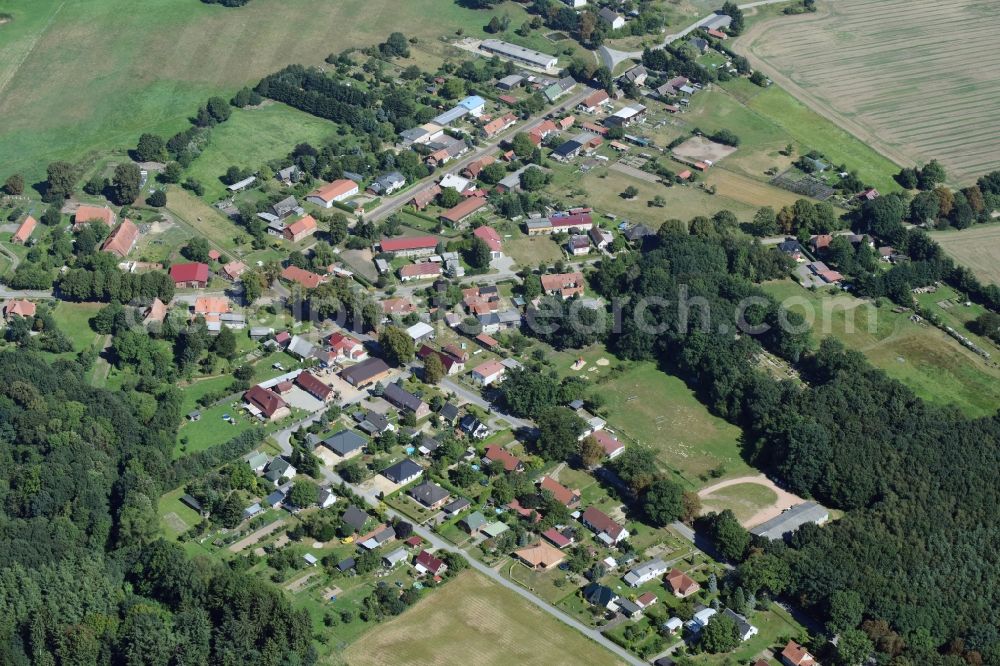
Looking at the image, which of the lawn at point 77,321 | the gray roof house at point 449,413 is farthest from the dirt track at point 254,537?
the lawn at point 77,321

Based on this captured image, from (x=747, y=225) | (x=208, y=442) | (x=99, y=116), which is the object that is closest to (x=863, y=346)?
(x=747, y=225)

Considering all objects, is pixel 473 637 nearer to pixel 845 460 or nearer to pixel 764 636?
pixel 764 636

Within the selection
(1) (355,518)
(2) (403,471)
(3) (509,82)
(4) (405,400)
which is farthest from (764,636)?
(3) (509,82)

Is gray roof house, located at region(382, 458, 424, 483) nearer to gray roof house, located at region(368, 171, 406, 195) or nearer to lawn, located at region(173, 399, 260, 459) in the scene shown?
lawn, located at region(173, 399, 260, 459)

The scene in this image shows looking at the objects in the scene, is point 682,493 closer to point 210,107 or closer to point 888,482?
point 888,482

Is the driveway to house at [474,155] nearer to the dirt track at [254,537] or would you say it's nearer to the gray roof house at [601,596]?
the dirt track at [254,537]
